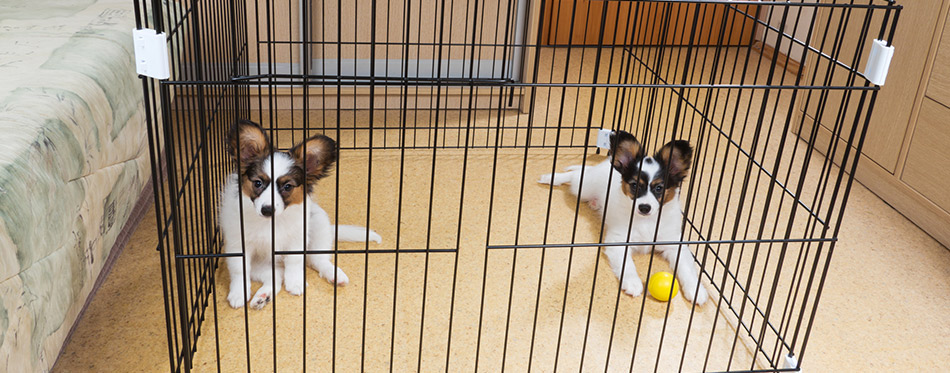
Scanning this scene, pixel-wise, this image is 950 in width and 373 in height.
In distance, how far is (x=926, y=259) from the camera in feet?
8.64

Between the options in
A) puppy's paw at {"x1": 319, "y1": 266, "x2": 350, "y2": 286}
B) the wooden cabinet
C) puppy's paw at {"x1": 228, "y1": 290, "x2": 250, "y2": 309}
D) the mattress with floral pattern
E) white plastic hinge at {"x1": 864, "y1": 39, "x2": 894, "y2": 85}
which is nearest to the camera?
the mattress with floral pattern

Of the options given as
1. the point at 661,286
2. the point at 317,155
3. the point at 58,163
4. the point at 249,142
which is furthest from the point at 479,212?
the point at 58,163

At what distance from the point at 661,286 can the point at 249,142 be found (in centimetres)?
122

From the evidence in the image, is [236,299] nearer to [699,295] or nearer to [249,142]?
[249,142]

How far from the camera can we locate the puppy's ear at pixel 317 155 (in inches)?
75.0

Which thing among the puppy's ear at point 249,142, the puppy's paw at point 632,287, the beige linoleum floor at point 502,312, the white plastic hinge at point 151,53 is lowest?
the beige linoleum floor at point 502,312

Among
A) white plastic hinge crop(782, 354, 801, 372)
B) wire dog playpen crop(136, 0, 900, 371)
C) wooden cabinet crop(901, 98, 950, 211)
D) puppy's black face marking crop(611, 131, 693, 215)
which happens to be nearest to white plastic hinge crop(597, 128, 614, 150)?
wire dog playpen crop(136, 0, 900, 371)

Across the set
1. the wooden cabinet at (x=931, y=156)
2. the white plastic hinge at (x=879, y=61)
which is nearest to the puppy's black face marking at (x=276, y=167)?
the white plastic hinge at (x=879, y=61)

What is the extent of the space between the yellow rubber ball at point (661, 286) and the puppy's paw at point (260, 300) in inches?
42.4

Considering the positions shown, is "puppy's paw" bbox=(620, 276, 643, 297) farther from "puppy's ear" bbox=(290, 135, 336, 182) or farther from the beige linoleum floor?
"puppy's ear" bbox=(290, 135, 336, 182)

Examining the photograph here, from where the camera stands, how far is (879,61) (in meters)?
1.50

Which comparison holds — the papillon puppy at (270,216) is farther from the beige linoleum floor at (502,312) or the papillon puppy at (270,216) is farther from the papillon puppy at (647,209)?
the papillon puppy at (647,209)

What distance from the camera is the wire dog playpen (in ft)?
5.21

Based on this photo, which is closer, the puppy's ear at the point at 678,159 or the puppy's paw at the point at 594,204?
the puppy's ear at the point at 678,159
